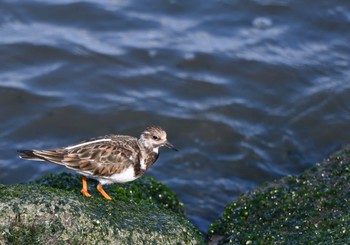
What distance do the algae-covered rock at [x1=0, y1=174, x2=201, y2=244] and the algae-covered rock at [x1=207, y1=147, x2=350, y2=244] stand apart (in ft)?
2.58

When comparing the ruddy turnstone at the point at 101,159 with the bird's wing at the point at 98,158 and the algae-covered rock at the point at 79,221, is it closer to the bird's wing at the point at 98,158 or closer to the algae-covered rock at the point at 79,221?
the bird's wing at the point at 98,158

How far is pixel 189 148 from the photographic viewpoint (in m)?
11.0

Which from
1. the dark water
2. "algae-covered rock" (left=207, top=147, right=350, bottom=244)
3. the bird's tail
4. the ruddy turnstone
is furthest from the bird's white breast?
the dark water

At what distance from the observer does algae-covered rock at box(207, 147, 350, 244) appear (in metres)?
6.38

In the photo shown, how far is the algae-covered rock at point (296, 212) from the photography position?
6.38 meters

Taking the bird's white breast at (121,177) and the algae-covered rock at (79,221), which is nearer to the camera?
the algae-covered rock at (79,221)

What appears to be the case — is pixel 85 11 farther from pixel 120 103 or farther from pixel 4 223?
pixel 4 223

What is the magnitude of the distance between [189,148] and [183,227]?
490cm

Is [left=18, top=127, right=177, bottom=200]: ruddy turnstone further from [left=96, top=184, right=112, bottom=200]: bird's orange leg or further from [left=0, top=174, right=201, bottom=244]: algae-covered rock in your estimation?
[left=0, top=174, right=201, bottom=244]: algae-covered rock

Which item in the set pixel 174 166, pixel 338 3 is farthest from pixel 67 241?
pixel 338 3

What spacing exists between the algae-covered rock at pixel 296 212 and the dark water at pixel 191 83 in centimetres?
178

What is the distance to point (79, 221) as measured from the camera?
555cm

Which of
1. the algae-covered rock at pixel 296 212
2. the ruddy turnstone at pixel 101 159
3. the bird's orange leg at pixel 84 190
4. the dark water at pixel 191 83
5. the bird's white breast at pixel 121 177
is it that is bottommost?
the dark water at pixel 191 83

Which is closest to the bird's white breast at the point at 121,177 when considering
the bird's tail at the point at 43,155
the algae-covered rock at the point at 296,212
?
the bird's tail at the point at 43,155
